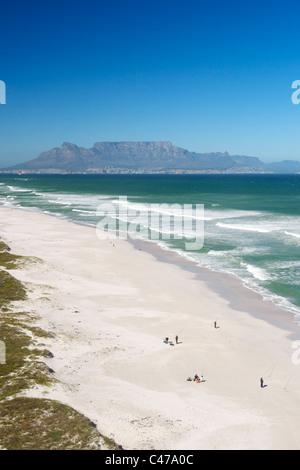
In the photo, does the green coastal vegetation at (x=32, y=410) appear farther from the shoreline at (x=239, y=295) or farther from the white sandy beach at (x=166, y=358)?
the shoreline at (x=239, y=295)

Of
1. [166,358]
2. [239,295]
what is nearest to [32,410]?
[166,358]

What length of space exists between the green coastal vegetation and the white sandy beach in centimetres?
65

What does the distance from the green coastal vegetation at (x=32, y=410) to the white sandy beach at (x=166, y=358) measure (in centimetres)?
65

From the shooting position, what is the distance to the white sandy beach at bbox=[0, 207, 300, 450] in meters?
15.4

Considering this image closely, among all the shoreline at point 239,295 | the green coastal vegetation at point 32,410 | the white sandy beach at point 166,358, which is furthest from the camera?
the shoreline at point 239,295

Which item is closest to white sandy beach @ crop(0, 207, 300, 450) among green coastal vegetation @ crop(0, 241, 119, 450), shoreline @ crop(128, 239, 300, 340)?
shoreline @ crop(128, 239, 300, 340)

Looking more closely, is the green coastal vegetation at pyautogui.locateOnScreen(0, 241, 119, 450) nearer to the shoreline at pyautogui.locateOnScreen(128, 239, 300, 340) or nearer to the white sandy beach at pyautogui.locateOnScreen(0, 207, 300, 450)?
the white sandy beach at pyautogui.locateOnScreen(0, 207, 300, 450)

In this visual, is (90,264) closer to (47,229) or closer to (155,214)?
(47,229)

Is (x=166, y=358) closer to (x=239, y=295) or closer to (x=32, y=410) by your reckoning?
(x=32, y=410)

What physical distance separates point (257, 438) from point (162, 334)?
9.51 m

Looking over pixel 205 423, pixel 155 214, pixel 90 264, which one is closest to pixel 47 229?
pixel 90 264

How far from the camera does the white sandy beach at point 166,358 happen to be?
1544 cm

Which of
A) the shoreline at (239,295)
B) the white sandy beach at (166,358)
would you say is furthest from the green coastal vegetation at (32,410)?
the shoreline at (239,295)
